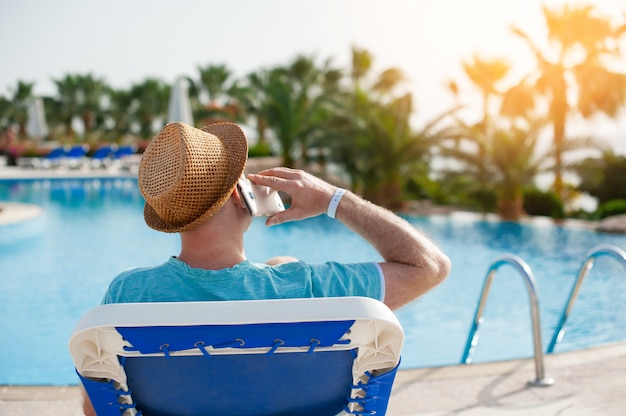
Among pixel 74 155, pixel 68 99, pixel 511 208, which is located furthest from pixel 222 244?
pixel 68 99

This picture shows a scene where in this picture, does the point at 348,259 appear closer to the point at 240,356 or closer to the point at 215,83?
the point at 240,356

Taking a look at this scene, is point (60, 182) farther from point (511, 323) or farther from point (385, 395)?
point (385, 395)

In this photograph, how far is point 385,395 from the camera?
173cm

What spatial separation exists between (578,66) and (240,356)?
22.2 meters

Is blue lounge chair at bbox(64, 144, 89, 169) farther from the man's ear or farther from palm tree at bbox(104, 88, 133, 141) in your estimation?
the man's ear

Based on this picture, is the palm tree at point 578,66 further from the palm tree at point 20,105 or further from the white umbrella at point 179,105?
the palm tree at point 20,105

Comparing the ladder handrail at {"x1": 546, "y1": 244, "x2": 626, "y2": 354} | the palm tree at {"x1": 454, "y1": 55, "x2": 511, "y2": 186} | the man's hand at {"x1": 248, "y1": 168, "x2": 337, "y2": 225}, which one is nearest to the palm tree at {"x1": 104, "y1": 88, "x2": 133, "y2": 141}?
the palm tree at {"x1": 454, "y1": 55, "x2": 511, "y2": 186}

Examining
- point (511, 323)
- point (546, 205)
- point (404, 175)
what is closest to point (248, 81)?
point (404, 175)

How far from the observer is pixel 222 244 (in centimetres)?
188

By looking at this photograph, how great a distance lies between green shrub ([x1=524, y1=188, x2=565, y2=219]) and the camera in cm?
1642

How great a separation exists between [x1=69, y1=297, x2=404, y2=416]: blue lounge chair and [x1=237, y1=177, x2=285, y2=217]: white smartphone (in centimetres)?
40

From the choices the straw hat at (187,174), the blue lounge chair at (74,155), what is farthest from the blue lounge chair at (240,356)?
the blue lounge chair at (74,155)

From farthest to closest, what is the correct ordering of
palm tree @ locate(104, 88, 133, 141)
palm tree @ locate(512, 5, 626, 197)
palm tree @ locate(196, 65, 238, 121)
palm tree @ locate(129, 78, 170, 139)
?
palm tree @ locate(104, 88, 133, 141), palm tree @ locate(129, 78, 170, 139), palm tree @ locate(196, 65, 238, 121), palm tree @ locate(512, 5, 626, 197)

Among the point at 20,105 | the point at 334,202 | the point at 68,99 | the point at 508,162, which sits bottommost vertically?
the point at 508,162
